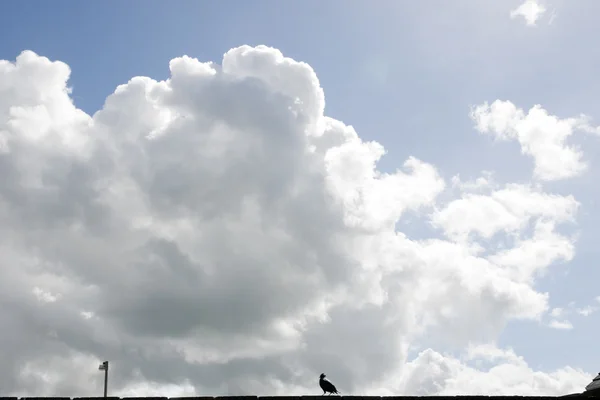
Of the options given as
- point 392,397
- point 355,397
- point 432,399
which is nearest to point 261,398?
point 355,397

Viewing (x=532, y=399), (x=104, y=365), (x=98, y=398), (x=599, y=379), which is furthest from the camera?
(x=104, y=365)

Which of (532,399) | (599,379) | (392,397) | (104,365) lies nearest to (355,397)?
(392,397)

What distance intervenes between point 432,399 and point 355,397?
252 cm

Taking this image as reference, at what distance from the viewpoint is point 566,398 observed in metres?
22.3

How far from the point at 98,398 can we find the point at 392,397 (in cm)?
868

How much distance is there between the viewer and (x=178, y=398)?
18641 millimetres

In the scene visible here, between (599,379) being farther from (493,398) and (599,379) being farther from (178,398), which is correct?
(178,398)

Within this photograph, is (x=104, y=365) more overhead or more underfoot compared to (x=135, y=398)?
more overhead

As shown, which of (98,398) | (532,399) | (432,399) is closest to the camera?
(98,398)

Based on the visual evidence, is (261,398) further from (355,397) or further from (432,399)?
(432,399)

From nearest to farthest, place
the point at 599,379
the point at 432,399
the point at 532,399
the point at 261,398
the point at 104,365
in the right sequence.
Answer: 1. the point at 261,398
2. the point at 432,399
3. the point at 532,399
4. the point at 599,379
5. the point at 104,365

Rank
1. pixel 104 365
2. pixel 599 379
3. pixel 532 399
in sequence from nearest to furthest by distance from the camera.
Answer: pixel 532 399
pixel 599 379
pixel 104 365

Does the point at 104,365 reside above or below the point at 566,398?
above

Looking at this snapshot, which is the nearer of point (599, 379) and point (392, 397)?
point (392, 397)
